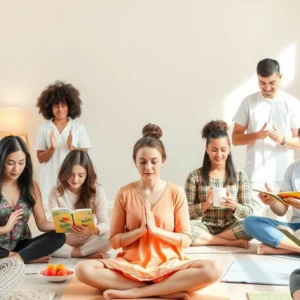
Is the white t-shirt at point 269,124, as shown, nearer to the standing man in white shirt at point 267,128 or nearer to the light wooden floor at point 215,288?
the standing man in white shirt at point 267,128

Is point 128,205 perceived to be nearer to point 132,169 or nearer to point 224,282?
point 224,282

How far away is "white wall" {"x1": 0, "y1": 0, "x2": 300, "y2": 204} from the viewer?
514 cm

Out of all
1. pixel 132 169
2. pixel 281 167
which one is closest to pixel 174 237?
pixel 281 167

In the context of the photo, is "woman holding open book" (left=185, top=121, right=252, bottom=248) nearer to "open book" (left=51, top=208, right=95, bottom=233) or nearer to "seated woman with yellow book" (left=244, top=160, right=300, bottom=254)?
"seated woman with yellow book" (left=244, top=160, right=300, bottom=254)

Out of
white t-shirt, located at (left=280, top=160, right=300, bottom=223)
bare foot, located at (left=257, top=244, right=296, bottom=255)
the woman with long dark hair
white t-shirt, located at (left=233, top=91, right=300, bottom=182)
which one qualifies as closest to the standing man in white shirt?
white t-shirt, located at (left=233, top=91, right=300, bottom=182)

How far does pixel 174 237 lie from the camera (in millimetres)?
2844

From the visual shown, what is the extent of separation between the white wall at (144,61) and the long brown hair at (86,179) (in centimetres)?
171

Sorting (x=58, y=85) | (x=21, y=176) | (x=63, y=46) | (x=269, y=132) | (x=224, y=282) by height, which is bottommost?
(x=224, y=282)

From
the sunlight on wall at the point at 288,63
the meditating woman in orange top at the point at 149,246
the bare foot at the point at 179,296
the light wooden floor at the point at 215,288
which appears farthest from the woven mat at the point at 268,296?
the sunlight on wall at the point at 288,63

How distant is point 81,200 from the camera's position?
3.60 metres

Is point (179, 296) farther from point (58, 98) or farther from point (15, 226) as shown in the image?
point (58, 98)

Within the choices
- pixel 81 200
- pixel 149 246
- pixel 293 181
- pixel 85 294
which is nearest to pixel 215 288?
pixel 149 246

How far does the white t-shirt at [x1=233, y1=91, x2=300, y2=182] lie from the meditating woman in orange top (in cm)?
120

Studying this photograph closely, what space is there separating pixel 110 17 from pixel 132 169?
4.65 ft
